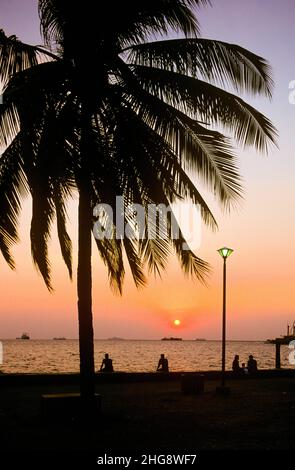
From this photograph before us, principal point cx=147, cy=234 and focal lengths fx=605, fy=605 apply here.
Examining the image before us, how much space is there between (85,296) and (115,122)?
3.89m

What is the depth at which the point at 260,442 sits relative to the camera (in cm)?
1208

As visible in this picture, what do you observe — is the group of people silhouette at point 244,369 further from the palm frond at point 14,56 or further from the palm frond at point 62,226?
the palm frond at point 14,56

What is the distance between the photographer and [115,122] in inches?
524

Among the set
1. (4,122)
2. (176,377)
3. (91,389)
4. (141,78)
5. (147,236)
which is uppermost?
(141,78)

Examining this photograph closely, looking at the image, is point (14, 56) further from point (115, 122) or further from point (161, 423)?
point (161, 423)

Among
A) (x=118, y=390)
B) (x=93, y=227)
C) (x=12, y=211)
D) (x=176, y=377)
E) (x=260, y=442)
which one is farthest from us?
(x=176, y=377)

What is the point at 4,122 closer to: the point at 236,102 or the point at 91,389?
the point at 236,102

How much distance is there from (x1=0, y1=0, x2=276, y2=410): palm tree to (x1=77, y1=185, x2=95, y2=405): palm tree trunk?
2cm

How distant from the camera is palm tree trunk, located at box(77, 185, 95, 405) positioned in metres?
13.3

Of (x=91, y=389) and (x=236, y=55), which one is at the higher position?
(x=236, y=55)

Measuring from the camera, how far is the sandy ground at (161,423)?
11.8m

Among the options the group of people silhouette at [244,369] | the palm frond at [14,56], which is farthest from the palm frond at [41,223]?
the group of people silhouette at [244,369]

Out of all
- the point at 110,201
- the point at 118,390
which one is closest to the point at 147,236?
the point at 110,201
